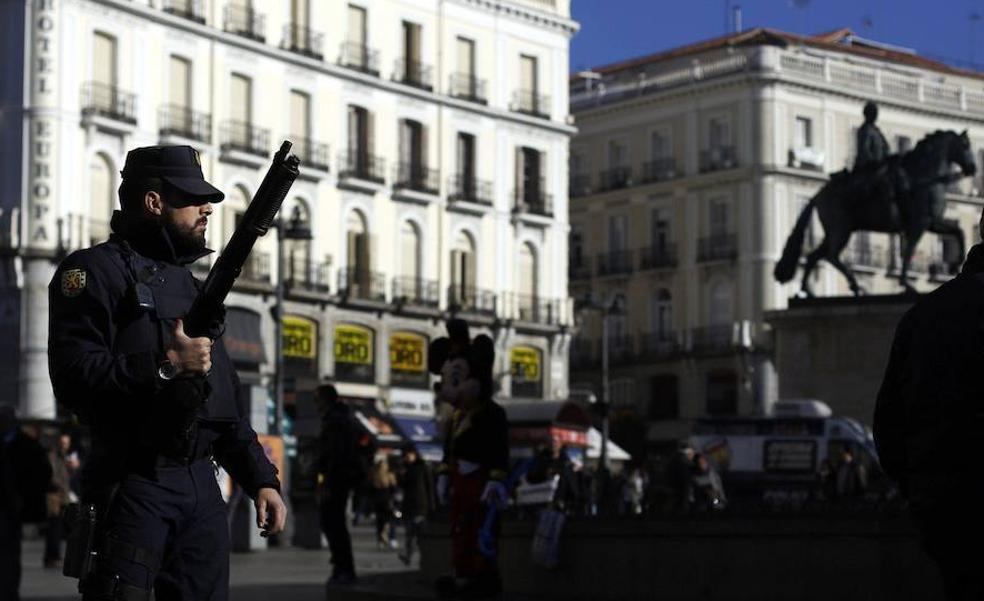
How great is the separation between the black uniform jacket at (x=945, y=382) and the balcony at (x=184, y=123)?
52.1m

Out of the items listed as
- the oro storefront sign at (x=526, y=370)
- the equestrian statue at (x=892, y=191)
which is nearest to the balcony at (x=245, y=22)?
the oro storefront sign at (x=526, y=370)

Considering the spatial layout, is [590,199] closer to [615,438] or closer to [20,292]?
[615,438]

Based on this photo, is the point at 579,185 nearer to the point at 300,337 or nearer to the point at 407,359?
the point at 407,359

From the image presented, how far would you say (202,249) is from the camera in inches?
277

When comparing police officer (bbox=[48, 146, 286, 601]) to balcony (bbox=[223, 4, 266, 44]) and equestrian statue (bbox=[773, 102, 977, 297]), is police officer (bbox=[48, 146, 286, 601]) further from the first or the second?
balcony (bbox=[223, 4, 266, 44])

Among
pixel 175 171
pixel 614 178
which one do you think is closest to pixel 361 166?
pixel 614 178

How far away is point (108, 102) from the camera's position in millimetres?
56219

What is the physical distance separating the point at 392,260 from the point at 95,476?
58.8 metres

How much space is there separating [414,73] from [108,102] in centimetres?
1260

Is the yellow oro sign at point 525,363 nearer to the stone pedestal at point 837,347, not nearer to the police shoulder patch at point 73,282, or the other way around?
the stone pedestal at point 837,347

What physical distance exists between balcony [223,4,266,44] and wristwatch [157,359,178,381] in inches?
2138

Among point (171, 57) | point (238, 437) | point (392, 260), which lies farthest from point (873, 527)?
point (392, 260)

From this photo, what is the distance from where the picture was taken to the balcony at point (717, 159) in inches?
3223

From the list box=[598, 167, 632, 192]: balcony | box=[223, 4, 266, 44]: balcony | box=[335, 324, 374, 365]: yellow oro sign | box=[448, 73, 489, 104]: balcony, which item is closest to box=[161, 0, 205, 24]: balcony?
box=[223, 4, 266, 44]: balcony
